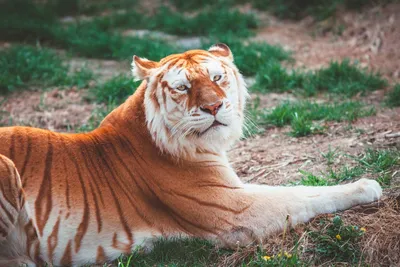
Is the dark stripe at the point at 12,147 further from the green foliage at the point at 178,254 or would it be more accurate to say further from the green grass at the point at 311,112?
the green grass at the point at 311,112

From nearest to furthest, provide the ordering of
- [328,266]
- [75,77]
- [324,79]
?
[328,266]
[324,79]
[75,77]

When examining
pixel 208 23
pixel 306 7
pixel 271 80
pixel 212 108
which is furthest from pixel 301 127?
pixel 306 7

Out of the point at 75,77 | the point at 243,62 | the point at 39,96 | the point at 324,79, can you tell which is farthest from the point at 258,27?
the point at 39,96

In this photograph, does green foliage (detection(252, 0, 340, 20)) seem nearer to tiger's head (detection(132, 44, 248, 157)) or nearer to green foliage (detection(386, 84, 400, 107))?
green foliage (detection(386, 84, 400, 107))

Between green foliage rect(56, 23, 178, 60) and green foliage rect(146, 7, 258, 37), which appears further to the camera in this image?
green foliage rect(146, 7, 258, 37)

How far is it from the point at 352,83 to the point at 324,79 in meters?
0.38

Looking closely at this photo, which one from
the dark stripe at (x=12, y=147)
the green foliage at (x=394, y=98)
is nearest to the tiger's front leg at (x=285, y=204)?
the dark stripe at (x=12, y=147)

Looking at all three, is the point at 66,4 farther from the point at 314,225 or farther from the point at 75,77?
→ the point at 314,225

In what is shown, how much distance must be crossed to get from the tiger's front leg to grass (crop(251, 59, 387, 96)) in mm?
3037

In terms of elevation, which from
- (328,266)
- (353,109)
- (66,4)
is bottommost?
(328,266)

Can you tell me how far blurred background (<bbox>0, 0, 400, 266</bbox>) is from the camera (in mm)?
3574

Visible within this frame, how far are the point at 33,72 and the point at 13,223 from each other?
14.5ft

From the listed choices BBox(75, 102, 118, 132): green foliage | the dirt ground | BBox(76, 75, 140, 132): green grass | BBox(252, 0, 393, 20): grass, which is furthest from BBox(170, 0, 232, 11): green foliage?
BBox(75, 102, 118, 132): green foliage

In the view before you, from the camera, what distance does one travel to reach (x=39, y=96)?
6945mm
